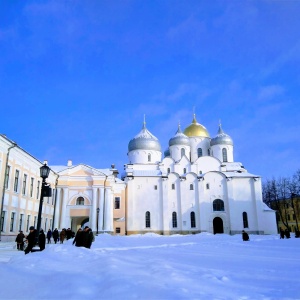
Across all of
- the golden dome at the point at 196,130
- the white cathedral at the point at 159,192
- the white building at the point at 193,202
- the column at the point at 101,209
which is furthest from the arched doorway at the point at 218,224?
the column at the point at 101,209

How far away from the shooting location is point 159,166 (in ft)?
163

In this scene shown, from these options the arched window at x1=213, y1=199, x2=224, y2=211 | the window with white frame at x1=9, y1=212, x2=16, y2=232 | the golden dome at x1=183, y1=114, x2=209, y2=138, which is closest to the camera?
the window with white frame at x1=9, y1=212, x2=16, y2=232

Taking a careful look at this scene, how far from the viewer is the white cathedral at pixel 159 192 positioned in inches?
1437

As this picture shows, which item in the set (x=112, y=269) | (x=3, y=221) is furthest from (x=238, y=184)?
(x=112, y=269)

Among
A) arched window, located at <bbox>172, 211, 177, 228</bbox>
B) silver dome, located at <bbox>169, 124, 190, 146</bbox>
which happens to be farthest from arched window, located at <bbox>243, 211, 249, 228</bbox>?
silver dome, located at <bbox>169, 124, 190, 146</bbox>

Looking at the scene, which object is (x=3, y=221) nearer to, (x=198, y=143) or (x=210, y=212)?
(x=210, y=212)

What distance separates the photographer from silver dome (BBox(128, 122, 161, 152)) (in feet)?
169

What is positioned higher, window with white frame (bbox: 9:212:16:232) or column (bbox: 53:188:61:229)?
column (bbox: 53:188:61:229)

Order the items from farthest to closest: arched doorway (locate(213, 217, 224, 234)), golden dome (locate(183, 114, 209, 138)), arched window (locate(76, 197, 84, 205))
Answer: golden dome (locate(183, 114, 209, 138))
arched doorway (locate(213, 217, 224, 234))
arched window (locate(76, 197, 84, 205))

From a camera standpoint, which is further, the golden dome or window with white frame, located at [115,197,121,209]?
the golden dome

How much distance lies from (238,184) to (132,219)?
56.2ft

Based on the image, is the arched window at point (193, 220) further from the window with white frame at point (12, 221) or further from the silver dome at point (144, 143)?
the window with white frame at point (12, 221)

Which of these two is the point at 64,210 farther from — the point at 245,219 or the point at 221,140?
the point at 221,140

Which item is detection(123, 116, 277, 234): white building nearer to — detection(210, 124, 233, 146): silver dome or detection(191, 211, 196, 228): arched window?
detection(191, 211, 196, 228): arched window
